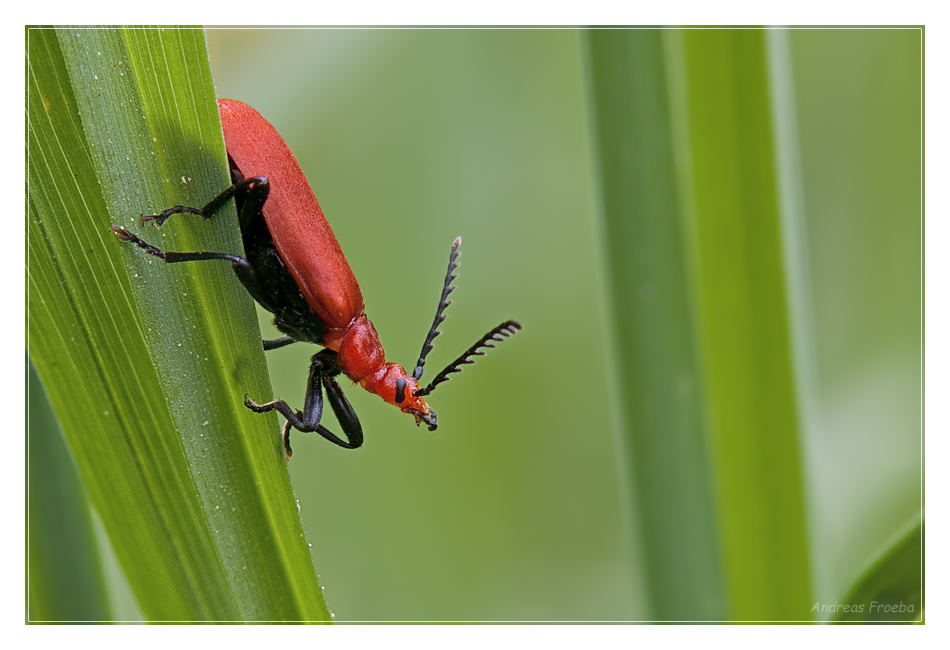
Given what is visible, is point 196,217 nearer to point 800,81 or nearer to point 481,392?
point 481,392

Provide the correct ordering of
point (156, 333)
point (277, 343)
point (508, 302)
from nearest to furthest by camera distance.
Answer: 1. point (156, 333)
2. point (277, 343)
3. point (508, 302)

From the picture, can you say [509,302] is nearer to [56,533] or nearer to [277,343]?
[277,343]

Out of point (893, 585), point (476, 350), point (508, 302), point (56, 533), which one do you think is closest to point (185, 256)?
point (56, 533)

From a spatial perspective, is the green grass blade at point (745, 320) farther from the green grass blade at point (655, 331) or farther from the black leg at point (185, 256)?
the black leg at point (185, 256)

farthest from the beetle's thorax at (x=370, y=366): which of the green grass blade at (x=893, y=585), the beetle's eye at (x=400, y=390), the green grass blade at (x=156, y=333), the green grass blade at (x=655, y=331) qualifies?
the green grass blade at (x=893, y=585)

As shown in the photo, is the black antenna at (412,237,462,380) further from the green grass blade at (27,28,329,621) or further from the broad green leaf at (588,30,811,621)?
the green grass blade at (27,28,329,621)
